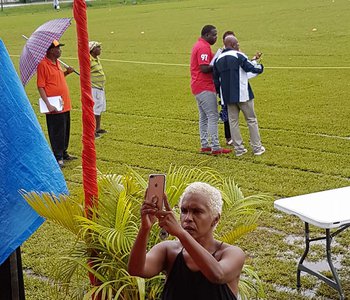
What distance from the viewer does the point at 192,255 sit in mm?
3520

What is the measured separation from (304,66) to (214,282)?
16.3 m

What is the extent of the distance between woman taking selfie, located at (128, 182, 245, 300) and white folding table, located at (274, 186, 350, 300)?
6.82 feet

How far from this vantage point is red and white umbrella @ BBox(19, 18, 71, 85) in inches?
301

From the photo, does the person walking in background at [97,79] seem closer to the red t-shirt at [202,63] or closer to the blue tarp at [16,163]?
the red t-shirt at [202,63]

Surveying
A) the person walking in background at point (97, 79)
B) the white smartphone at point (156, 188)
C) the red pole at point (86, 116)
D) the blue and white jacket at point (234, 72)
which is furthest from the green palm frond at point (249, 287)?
the person walking in background at point (97, 79)

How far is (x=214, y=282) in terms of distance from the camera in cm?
359

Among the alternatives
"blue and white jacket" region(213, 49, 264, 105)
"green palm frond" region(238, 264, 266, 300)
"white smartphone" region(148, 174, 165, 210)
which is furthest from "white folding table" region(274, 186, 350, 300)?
"blue and white jacket" region(213, 49, 264, 105)

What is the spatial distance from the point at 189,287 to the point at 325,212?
2.48m

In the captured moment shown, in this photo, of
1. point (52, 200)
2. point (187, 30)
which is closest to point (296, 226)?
point (52, 200)

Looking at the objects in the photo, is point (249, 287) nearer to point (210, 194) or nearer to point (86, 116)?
point (210, 194)

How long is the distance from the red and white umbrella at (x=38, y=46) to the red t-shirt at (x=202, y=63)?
2917 millimetres

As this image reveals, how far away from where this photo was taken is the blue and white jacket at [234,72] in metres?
10.0

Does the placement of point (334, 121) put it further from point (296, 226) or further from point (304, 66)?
point (304, 66)

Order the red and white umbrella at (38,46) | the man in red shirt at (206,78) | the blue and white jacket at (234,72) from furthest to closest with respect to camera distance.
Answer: the man in red shirt at (206,78)
the blue and white jacket at (234,72)
the red and white umbrella at (38,46)
